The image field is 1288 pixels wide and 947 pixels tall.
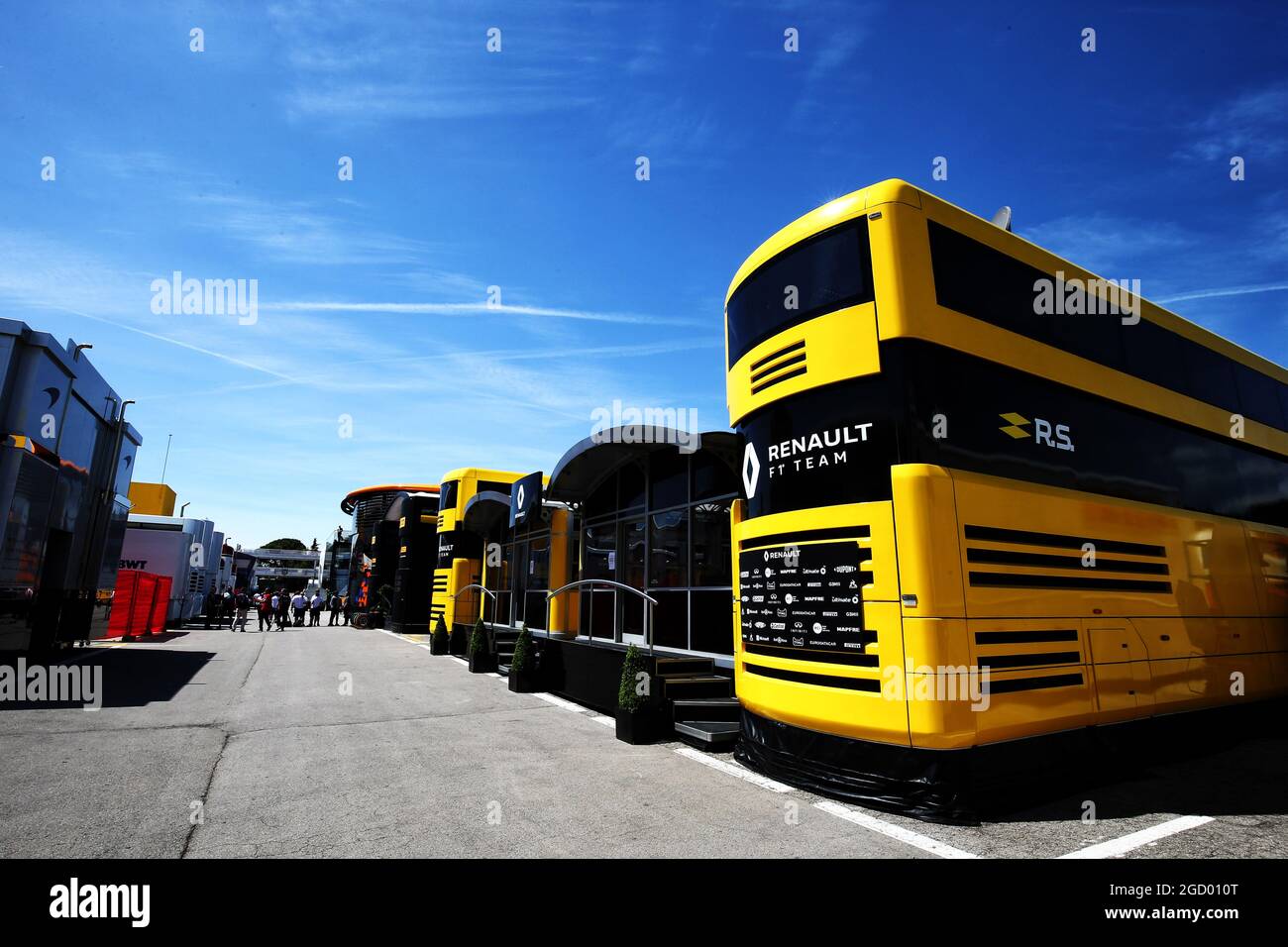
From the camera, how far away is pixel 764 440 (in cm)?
655

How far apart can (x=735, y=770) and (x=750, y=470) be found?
3112 mm

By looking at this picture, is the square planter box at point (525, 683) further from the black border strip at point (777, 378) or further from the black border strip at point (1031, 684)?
the black border strip at point (1031, 684)

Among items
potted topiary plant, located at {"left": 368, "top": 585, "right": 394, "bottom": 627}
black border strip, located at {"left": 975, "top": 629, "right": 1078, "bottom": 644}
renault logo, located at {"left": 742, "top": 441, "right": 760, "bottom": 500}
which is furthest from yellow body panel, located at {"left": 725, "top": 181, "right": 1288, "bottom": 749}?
potted topiary plant, located at {"left": 368, "top": 585, "right": 394, "bottom": 627}

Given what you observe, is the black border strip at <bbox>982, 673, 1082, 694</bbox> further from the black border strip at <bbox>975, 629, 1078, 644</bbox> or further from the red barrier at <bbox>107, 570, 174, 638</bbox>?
the red barrier at <bbox>107, 570, 174, 638</bbox>

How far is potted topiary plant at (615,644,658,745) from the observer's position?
24.6ft

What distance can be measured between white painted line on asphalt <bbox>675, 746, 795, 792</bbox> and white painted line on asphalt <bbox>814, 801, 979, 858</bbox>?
53 centimetres

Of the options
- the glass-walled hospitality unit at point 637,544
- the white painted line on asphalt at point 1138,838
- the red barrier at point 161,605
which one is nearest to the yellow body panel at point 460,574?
the glass-walled hospitality unit at point 637,544

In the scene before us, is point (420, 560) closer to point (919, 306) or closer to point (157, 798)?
point (157, 798)

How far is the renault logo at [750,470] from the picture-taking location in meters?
6.66

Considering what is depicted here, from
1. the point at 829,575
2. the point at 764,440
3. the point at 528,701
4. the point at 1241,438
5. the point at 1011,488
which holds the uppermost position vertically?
the point at 1241,438

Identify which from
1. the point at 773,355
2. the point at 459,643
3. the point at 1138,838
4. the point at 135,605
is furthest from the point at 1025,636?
the point at 135,605

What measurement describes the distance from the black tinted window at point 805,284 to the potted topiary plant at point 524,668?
A: 6922mm
